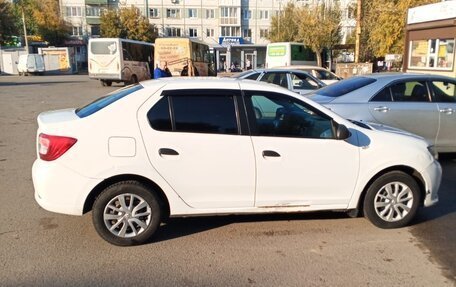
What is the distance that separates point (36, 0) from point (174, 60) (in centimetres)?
4664

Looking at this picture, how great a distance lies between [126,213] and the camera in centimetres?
424

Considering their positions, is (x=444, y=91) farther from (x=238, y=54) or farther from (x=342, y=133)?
(x=238, y=54)

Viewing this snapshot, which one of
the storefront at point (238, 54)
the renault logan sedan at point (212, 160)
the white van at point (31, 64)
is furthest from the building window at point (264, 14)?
the renault logan sedan at point (212, 160)

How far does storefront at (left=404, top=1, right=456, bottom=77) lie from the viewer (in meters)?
14.5

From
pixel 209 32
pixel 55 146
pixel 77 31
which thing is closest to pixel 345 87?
pixel 55 146

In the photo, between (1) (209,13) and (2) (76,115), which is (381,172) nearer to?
(2) (76,115)

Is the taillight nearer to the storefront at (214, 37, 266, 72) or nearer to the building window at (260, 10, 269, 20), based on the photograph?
the storefront at (214, 37, 266, 72)

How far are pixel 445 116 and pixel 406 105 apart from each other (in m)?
0.71

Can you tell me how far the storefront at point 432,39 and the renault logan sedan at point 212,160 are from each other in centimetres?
1164

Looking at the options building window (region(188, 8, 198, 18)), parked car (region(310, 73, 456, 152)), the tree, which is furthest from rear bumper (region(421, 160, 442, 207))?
building window (region(188, 8, 198, 18))

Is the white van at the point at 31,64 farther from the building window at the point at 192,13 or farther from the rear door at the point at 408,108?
the rear door at the point at 408,108

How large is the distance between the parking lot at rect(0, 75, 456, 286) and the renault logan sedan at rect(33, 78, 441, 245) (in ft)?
0.92

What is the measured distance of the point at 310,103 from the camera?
15.1 ft

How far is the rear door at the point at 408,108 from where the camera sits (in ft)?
24.0
